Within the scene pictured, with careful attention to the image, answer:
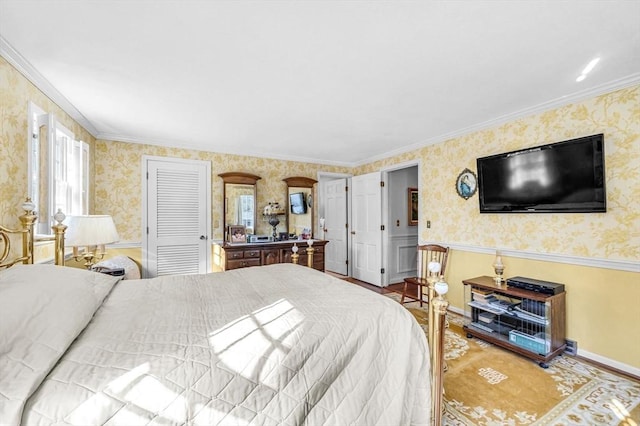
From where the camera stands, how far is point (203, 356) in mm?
1061

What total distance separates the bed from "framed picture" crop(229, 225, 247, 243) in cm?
242

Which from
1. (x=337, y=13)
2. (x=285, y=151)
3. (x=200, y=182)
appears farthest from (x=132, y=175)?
(x=337, y=13)

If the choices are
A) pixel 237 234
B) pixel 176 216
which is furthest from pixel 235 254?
pixel 176 216

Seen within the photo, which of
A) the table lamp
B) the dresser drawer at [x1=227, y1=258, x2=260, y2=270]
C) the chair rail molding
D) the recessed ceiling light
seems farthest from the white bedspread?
the recessed ceiling light

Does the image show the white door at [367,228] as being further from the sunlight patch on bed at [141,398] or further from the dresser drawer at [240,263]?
the sunlight patch on bed at [141,398]

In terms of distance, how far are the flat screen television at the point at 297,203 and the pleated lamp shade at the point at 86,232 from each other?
112 inches

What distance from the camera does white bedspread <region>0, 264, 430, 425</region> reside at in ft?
2.95

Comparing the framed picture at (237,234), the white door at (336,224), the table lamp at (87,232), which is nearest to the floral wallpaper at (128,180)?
the framed picture at (237,234)

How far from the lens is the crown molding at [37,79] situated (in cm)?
185

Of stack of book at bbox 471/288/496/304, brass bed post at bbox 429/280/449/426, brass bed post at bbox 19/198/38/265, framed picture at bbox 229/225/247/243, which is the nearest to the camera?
brass bed post at bbox 429/280/449/426

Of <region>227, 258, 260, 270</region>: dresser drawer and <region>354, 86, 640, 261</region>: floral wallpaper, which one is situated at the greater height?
<region>354, 86, 640, 261</region>: floral wallpaper

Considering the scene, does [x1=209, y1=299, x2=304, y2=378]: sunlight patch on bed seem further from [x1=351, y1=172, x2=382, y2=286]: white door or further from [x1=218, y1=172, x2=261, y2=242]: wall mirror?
[x1=351, y1=172, x2=382, y2=286]: white door

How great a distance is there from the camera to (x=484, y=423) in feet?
5.69

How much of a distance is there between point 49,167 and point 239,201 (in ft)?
7.71
